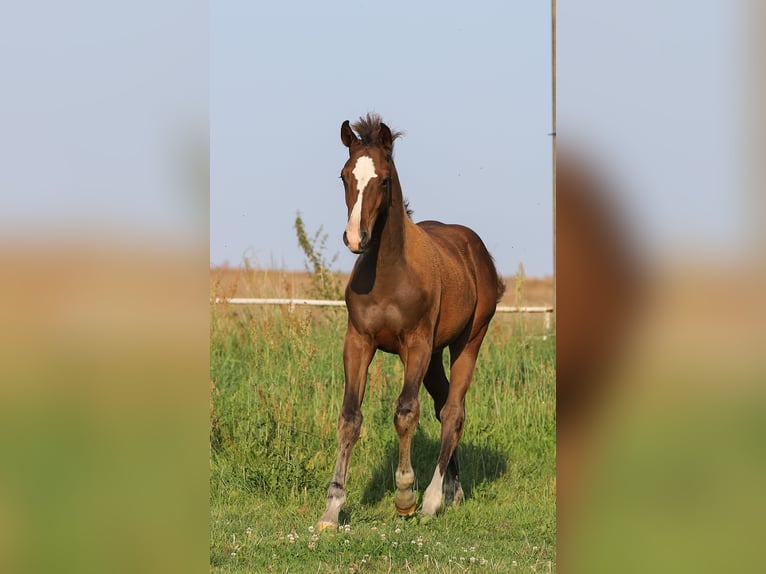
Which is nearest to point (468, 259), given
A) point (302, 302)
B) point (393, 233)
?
point (393, 233)

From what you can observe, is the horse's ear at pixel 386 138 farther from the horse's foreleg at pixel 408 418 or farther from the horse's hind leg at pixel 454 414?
the horse's hind leg at pixel 454 414

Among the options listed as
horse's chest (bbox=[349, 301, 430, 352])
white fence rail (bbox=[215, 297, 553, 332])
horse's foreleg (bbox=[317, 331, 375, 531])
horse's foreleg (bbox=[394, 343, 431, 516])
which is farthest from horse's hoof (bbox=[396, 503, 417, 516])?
white fence rail (bbox=[215, 297, 553, 332])

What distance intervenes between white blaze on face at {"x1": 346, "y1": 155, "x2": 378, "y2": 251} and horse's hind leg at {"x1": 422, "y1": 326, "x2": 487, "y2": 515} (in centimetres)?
208

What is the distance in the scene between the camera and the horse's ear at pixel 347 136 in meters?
5.82

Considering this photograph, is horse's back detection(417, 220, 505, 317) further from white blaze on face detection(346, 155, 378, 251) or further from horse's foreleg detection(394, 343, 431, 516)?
white blaze on face detection(346, 155, 378, 251)

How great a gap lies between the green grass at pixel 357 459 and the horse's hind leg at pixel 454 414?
7.9 inches

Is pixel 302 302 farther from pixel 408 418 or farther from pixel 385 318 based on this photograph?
pixel 408 418

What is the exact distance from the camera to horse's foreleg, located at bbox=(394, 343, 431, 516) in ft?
19.5

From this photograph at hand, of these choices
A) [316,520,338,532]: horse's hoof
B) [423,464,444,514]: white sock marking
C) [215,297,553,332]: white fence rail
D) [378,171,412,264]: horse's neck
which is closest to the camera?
[316,520,338,532]: horse's hoof

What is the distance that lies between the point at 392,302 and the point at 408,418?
2.79 feet
